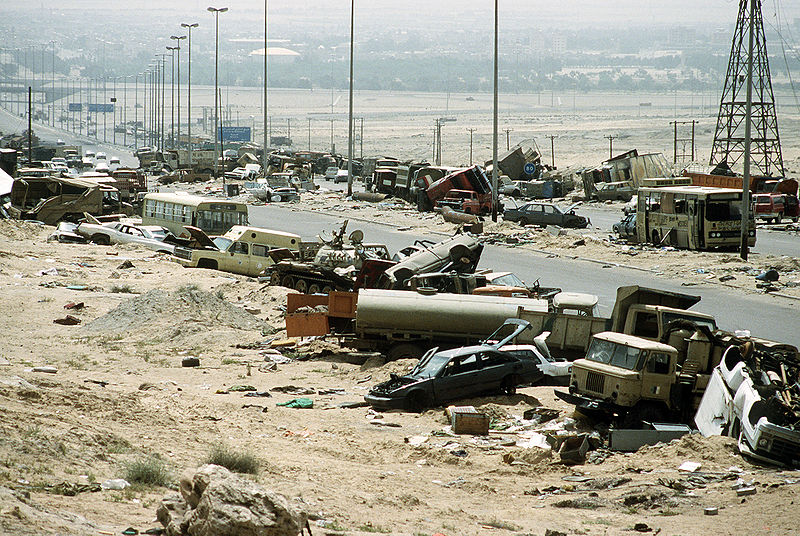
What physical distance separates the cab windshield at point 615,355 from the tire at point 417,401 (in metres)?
2.65

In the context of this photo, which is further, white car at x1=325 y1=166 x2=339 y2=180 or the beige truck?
white car at x1=325 y1=166 x2=339 y2=180

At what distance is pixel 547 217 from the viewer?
41.1 metres

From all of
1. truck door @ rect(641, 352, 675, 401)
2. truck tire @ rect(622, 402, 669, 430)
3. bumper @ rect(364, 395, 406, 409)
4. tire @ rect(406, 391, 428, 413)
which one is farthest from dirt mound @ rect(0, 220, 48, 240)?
truck door @ rect(641, 352, 675, 401)

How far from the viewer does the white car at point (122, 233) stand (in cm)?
3456

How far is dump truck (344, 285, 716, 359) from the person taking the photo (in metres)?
17.2

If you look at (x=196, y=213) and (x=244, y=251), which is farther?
(x=196, y=213)

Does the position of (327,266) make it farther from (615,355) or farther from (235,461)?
(235,461)

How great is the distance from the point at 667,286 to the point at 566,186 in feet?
118

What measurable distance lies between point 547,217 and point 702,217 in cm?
1036

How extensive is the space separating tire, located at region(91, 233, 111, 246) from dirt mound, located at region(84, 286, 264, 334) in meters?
13.9

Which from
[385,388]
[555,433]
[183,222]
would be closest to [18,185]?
[183,222]

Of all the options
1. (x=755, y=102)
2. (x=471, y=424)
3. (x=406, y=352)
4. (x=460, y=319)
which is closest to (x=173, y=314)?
(x=406, y=352)

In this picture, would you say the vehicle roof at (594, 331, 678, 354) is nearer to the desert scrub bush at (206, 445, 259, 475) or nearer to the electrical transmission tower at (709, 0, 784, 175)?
the desert scrub bush at (206, 445, 259, 475)

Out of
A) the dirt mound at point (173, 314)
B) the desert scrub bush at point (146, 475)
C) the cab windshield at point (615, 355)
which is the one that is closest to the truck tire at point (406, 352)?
the cab windshield at point (615, 355)
